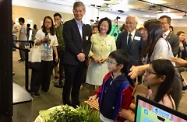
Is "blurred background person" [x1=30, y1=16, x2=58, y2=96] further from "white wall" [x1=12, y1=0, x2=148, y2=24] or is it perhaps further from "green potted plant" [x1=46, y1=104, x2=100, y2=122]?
"white wall" [x1=12, y1=0, x2=148, y2=24]

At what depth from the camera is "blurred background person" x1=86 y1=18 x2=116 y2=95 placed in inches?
114

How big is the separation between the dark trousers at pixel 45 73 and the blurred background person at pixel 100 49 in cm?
85

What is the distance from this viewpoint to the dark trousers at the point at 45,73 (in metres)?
3.45

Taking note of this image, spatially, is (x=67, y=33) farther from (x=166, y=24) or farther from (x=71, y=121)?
(x=71, y=121)

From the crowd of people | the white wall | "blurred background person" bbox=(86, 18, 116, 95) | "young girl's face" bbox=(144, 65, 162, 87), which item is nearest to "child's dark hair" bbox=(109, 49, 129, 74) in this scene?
the crowd of people

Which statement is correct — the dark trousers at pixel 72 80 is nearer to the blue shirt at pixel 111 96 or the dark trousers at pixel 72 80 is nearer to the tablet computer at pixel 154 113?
the blue shirt at pixel 111 96

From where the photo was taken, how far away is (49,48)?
3.36m

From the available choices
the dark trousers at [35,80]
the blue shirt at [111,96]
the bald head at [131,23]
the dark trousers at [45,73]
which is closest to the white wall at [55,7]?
the dark trousers at [45,73]

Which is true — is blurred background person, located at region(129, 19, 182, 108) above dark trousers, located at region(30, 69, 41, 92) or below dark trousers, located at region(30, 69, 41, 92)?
above

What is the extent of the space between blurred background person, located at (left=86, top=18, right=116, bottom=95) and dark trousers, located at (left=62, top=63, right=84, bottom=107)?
7.6 inches

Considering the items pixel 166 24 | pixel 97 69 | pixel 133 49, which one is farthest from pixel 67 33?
pixel 166 24

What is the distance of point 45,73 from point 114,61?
6.94 feet

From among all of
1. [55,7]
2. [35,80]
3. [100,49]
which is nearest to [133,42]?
[100,49]

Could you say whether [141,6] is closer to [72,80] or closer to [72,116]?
[72,80]
